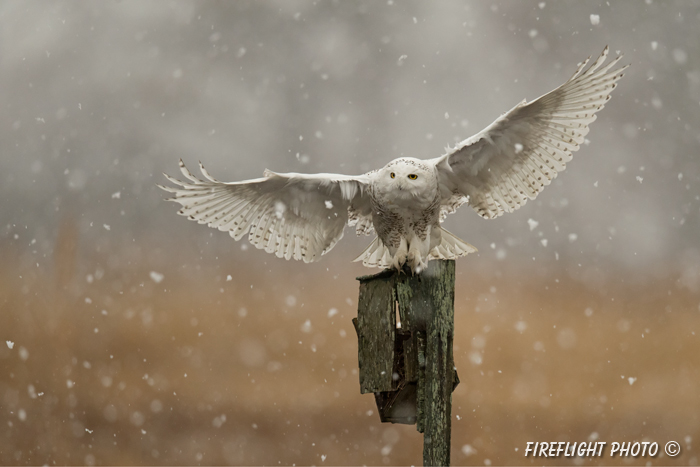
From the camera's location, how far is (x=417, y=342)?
2162 millimetres

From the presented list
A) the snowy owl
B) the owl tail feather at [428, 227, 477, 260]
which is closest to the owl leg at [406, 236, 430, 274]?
the snowy owl

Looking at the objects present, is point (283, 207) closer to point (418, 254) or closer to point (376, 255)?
point (376, 255)

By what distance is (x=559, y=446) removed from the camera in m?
3.47

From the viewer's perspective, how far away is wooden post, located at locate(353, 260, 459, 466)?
2113mm

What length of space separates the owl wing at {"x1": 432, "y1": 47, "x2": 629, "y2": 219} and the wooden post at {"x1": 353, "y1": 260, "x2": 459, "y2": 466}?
1.52 ft

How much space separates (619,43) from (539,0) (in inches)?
21.7

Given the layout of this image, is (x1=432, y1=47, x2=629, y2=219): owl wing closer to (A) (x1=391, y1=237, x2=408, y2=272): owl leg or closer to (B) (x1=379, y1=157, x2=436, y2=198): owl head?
(B) (x1=379, y1=157, x2=436, y2=198): owl head

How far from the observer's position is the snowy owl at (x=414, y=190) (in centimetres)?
223

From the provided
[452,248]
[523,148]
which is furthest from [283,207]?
[523,148]

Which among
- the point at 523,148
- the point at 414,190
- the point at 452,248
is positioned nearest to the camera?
the point at 414,190

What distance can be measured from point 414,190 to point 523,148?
567 millimetres

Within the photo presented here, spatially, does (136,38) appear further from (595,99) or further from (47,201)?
(595,99)

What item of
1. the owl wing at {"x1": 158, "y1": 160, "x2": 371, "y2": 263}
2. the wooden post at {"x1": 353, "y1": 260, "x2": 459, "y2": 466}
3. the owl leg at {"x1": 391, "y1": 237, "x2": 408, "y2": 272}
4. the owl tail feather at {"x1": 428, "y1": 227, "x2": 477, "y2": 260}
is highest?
the owl wing at {"x1": 158, "y1": 160, "x2": 371, "y2": 263}

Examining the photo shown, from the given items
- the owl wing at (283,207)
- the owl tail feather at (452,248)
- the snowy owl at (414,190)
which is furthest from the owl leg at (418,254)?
the owl wing at (283,207)
